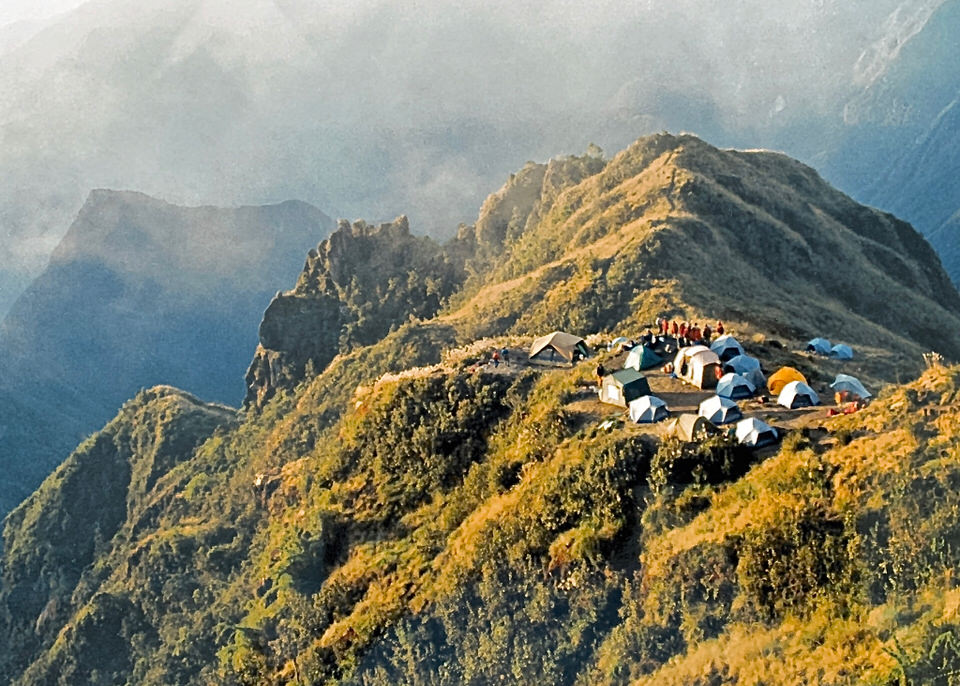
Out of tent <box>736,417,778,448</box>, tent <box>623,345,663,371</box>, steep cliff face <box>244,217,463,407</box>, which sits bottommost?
tent <box>736,417,778,448</box>

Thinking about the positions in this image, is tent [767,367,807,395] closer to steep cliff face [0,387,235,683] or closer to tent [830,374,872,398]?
tent [830,374,872,398]

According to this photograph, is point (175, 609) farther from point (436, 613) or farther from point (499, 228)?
point (499, 228)

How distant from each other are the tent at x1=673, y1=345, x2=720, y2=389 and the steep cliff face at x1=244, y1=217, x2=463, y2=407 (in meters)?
62.7

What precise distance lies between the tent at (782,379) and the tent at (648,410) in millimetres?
5863

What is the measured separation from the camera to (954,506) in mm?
24781

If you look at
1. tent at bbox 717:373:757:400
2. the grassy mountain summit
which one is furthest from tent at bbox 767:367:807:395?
the grassy mountain summit

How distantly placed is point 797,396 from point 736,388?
342 centimetres

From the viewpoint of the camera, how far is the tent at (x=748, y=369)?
4438 cm

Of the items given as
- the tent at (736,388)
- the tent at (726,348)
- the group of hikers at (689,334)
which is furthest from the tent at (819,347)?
the tent at (736,388)

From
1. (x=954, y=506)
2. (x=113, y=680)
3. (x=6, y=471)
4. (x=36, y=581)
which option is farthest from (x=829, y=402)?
(x=6, y=471)

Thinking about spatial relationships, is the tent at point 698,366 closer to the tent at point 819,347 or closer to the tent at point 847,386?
the tent at point 847,386

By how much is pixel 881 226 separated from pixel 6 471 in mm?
155659

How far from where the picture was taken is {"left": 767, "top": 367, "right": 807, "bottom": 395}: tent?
142ft

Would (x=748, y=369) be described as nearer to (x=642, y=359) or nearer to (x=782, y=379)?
(x=782, y=379)
